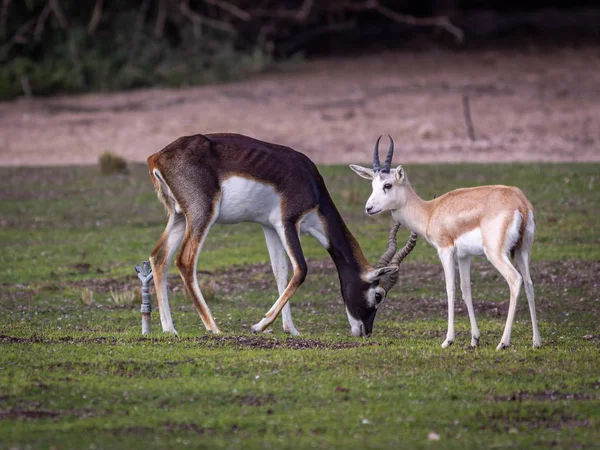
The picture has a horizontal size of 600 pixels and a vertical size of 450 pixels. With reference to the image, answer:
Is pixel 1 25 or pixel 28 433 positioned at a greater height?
pixel 1 25

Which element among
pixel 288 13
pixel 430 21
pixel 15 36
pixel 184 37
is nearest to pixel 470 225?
pixel 184 37

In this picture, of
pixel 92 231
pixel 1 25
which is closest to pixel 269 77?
pixel 1 25

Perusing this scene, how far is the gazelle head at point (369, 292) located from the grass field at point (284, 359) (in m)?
0.18

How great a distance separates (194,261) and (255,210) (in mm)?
866

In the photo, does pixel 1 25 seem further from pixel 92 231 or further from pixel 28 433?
pixel 28 433

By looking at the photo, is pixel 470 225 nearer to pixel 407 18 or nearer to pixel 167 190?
pixel 167 190

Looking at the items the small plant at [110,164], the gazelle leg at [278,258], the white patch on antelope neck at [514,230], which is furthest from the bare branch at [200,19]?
the white patch on antelope neck at [514,230]

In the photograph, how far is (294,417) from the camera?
7699mm

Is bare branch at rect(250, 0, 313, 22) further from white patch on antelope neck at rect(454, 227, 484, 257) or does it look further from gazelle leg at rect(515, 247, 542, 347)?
gazelle leg at rect(515, 247, 542, 347)

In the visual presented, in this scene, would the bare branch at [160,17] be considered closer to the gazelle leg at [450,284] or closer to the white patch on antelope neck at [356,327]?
the white patch on antelope neck at [356,327]

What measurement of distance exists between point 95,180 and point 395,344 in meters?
13.3

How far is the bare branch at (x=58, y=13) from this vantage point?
32.0 metres

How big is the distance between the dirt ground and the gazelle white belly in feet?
42.8

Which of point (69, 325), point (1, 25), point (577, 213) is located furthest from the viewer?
point (1, 25)
